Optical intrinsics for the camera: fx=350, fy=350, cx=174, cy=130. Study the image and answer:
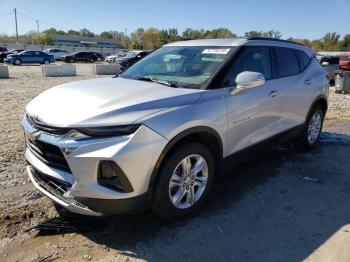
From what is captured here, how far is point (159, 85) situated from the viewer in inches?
153

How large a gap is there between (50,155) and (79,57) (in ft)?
145

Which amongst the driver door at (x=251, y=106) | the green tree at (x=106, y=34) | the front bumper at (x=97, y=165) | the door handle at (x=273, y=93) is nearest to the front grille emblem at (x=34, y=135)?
the front bumper at (x=97, y=165)

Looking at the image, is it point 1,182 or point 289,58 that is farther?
point 289,58

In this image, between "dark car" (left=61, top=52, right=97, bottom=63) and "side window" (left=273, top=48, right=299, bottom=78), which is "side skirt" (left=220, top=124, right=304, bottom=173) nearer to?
"side window" (left=273, top=48, right=299, bottom=78)

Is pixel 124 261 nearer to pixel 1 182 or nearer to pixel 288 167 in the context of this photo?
pixel 1 182

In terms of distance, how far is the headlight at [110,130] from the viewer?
2914 mm

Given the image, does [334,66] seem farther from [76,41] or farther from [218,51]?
[76,41]

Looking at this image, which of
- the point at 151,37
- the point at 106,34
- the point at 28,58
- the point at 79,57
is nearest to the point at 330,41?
the point at 151,37

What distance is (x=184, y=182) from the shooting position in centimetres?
360

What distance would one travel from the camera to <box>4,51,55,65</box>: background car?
1430 inches

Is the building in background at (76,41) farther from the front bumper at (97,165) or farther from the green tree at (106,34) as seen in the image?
the front bumper at (97,165)

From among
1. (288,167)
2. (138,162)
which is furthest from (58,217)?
(288,167)

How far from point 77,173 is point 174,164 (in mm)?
913

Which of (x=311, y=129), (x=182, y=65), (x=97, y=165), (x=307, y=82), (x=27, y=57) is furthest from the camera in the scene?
(x=27, y=57)
